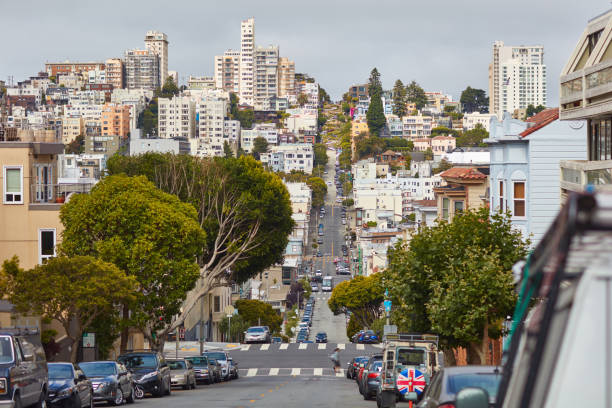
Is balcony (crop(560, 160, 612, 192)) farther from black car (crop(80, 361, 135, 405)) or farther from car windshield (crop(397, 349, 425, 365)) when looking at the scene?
black car (crop(80, 361, 135, 405))

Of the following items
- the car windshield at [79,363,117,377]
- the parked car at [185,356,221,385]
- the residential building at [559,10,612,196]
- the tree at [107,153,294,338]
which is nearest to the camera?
the residential building at [559,10,612,196]

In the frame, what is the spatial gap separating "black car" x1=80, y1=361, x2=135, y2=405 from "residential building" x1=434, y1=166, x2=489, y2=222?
26.7m

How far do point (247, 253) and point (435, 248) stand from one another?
2596cm

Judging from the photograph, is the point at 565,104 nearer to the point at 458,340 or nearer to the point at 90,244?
the point at 458,340

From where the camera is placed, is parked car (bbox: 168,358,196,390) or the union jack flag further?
parked car (bbox: 168,358,196,390)

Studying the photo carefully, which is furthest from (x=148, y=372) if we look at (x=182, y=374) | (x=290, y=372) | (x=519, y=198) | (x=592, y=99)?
(x=290, y=372)

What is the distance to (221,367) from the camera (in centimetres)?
4572

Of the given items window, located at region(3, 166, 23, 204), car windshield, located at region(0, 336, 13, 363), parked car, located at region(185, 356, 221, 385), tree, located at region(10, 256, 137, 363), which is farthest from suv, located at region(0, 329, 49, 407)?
window, located at region(3, 166, 23, 204)

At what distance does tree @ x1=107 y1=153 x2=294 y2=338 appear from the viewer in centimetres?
5738

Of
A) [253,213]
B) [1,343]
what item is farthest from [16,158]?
[1,343]

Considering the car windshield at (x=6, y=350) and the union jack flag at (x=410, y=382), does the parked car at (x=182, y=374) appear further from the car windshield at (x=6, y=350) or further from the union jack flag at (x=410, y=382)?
the car windshield at (x=6, y=350)

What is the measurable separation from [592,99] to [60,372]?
1650 cm

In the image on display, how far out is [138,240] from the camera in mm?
42531

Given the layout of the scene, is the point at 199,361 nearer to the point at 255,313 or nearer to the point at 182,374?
the point at 182,374
